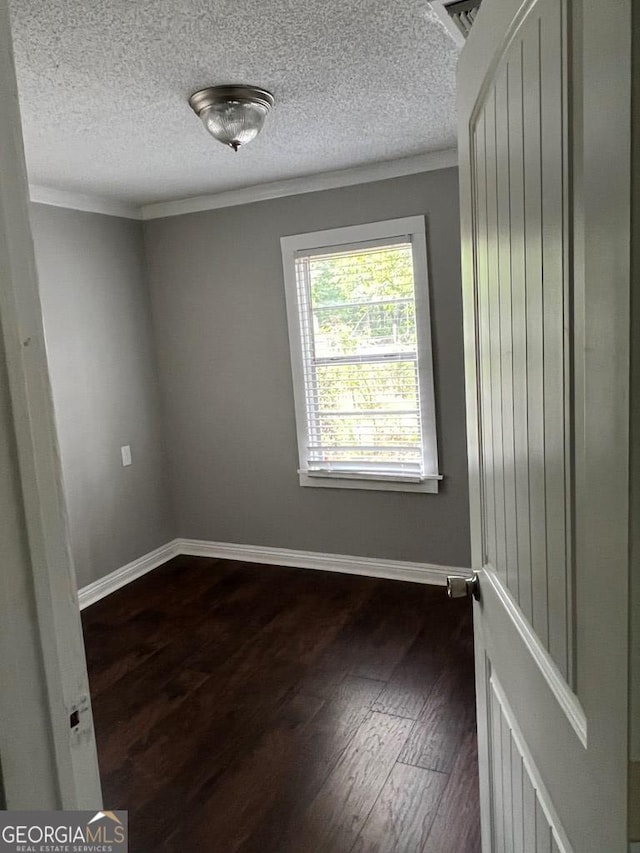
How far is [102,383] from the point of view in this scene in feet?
12.6

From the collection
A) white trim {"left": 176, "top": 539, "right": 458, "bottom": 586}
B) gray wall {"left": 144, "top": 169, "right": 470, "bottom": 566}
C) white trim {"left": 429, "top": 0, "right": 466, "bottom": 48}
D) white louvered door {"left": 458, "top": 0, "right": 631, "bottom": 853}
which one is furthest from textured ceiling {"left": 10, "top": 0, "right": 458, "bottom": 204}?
white trim {"left": 176, "top": 539, "right": 458, "bottom": 586}

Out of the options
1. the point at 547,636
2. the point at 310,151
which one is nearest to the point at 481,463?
the point at 547,636

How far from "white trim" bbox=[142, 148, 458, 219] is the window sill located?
169 centimetres

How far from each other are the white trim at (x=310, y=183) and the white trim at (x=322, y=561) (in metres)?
2.22

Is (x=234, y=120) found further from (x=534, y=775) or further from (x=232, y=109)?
(x=534, y=775)

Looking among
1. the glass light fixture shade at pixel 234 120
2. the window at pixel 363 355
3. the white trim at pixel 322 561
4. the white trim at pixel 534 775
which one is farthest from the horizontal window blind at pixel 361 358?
the white trim at pixel 534 775

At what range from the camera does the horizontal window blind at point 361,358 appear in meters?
3.51

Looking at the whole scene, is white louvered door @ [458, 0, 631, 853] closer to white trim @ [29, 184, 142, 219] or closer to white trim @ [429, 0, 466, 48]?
white trim @ [429, 0, 466, 48]

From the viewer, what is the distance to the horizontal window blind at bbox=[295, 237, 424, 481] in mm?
3510

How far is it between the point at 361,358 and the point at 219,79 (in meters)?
1.81

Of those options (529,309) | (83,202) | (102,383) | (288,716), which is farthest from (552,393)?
(83,202)

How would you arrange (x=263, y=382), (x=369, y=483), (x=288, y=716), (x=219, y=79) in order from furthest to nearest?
1. (x=263, y=382)
2. (x=369, y=483)
3. (x=288, y=716)
4. (x=219, y=79)

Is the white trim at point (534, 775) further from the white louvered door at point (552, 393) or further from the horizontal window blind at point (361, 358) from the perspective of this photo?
the horizontal window blind at point (361, 358)

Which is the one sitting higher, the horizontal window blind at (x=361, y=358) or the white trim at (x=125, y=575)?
A: the horizontal window blind at (x=361, y=358)
